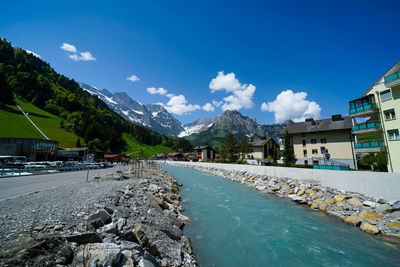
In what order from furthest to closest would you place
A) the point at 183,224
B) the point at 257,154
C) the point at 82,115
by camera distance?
1. the point at 82,115
2. the point at 257,154
3. the point at 183,224

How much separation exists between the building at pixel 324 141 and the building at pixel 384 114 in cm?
1143

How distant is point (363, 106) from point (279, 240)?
30.0m

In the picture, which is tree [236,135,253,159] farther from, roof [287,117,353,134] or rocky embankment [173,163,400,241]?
rocky embankment [173,163,400,241]

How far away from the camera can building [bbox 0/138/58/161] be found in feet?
147

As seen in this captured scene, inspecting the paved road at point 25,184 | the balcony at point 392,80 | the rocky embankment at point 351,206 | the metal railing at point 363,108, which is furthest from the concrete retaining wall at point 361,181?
the paved road at point 25,184

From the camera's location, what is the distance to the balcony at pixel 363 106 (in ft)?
82.9

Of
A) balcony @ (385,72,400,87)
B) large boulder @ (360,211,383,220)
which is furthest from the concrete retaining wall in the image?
balcony @ (385,72,400,87)

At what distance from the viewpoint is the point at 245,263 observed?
739 cm

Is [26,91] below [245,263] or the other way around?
the other way around

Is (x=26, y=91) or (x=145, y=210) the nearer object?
(x=145, y=210)

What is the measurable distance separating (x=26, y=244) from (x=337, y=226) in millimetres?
16116

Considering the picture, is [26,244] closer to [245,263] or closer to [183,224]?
[245,263]

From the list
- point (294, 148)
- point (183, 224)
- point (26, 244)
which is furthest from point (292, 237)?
point (294, 148)

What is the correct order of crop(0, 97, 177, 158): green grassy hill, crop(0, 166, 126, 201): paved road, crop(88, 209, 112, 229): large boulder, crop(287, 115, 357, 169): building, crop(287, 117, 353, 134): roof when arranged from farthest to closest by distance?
crop(0, 97, 177, 158): green grassy hill, crop(287, 117, 353, 134): roof, crop(287, 115, 357, 169): building, crop(0, 166, 126, 201): paved road, crop(88, 209, 112, 229): large boulder
